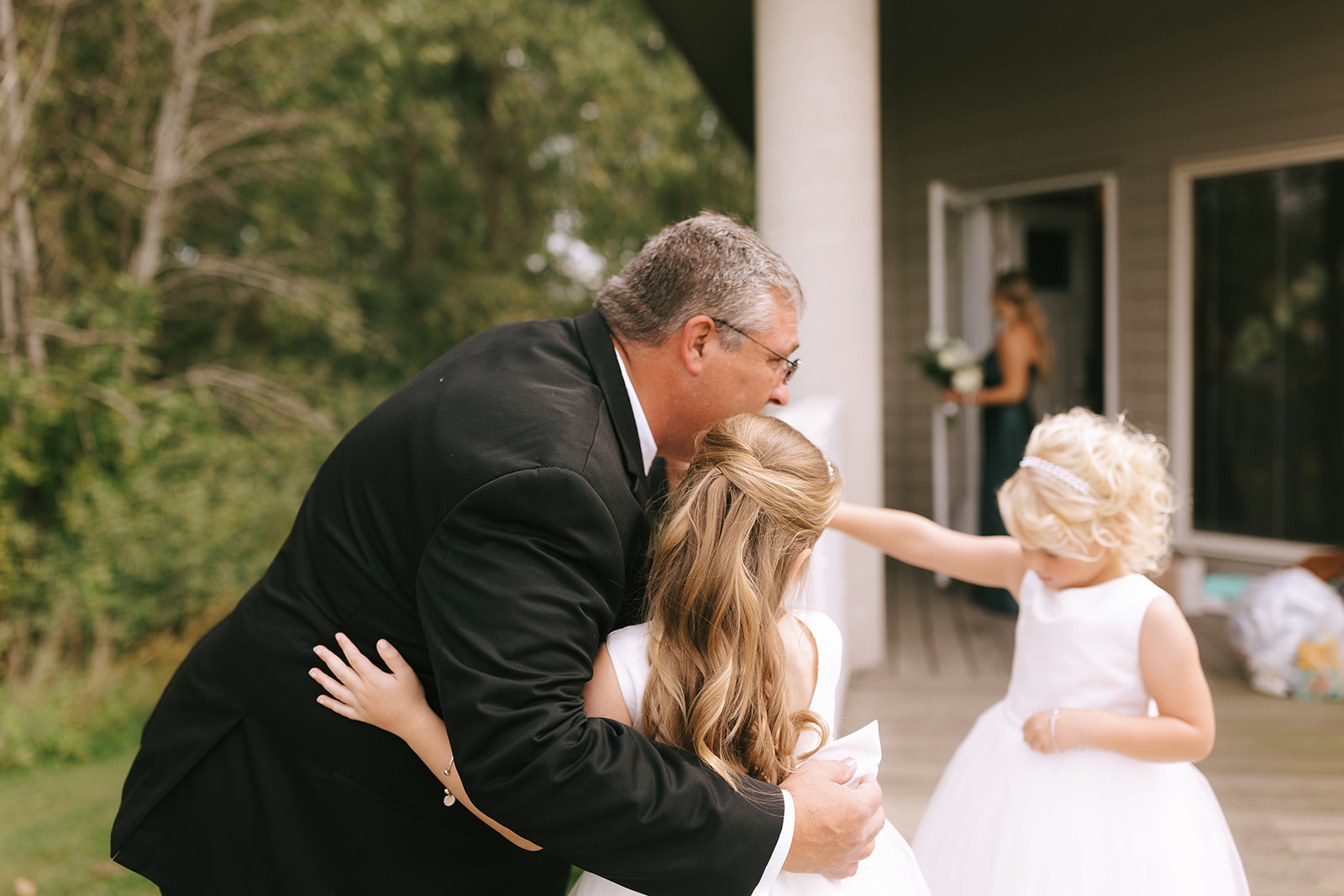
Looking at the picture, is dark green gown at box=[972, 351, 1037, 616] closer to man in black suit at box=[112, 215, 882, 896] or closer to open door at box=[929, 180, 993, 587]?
open door at box=[929, 180, 993, 587]

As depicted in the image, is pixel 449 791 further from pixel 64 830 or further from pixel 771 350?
pixel 64 830

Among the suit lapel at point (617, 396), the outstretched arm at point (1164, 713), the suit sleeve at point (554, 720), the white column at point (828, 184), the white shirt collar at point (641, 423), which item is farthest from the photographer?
the white column at point (828, 184)

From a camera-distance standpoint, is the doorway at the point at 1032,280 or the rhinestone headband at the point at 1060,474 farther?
the doorway at the point at 1032,280

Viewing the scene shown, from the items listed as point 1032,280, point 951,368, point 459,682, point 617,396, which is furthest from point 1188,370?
point 459,682

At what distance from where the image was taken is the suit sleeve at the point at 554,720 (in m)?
1.25

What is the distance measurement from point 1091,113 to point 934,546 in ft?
19.4

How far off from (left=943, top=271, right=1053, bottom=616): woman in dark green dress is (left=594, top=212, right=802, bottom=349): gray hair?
199 inches

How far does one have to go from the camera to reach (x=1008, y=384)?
638cm

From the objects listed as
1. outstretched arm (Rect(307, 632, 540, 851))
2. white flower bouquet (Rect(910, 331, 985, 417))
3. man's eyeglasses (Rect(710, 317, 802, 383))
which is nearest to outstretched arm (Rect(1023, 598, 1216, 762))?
man's eyeglasses (Rect(710, 317, 802, 383))

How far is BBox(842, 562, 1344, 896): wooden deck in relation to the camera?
10.6ft

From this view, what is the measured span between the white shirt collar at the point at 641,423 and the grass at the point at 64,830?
9.46 feet

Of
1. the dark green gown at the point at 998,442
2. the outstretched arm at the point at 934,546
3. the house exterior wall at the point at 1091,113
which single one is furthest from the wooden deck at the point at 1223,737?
the house exterior wall at the point at 1091,113

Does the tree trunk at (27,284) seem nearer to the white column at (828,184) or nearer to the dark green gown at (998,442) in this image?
the white column at (828,184)

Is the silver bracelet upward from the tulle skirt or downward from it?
upward
